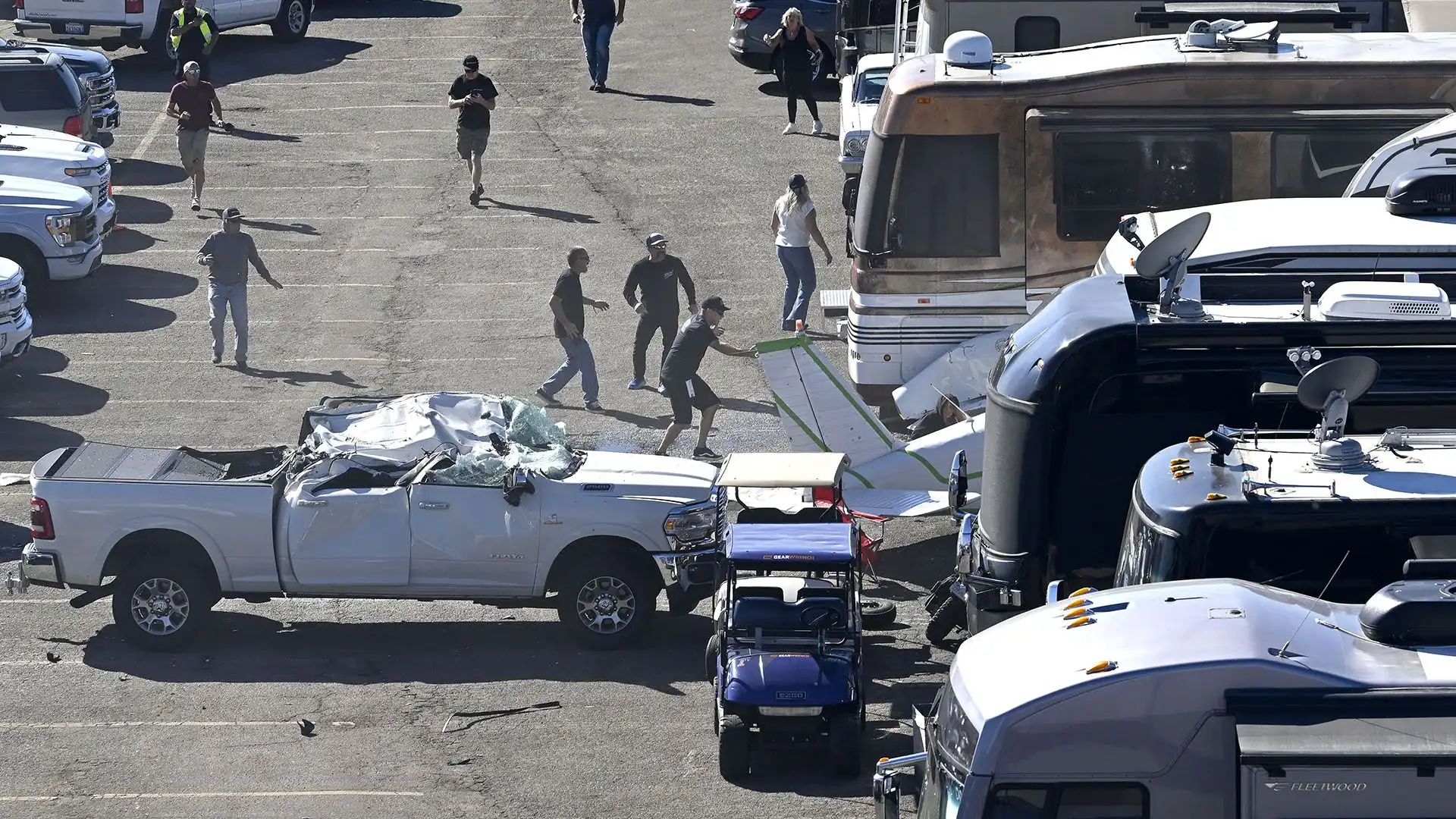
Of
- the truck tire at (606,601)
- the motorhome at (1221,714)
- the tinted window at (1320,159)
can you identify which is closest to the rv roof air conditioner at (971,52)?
the tinted window at (1320,159)

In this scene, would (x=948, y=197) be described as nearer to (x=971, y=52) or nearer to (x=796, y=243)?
(x=971, y=52)

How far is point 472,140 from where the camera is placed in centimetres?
2356

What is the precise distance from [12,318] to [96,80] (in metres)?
8.44

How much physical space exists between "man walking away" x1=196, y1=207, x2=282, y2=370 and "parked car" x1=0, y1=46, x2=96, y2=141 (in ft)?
22.3

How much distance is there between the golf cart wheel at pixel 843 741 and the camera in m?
10.2

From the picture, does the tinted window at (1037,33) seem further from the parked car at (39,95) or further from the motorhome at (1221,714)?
the parked car at (39,95)

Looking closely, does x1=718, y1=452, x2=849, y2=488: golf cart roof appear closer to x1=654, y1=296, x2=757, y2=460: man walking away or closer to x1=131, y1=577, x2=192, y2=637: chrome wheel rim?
x1=654, y1=296, x2=757, y2=460: man walking away

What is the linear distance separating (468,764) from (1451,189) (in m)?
7.04

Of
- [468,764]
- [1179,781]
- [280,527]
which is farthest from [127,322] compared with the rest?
[1179,781]

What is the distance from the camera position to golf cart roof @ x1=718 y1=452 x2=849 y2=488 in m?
12.4

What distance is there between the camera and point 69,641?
1276 centimetres

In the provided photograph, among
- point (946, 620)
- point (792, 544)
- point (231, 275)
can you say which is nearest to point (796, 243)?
point (231, 275)

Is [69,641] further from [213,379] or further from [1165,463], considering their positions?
[1165,463]

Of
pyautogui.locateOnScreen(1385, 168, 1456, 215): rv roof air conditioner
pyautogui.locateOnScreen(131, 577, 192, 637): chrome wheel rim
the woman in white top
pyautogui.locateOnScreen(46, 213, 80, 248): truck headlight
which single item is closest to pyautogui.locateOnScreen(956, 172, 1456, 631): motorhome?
pyautogui.locateOnScreen(1385, 168, 1456, 215): rv roof air conditioner
